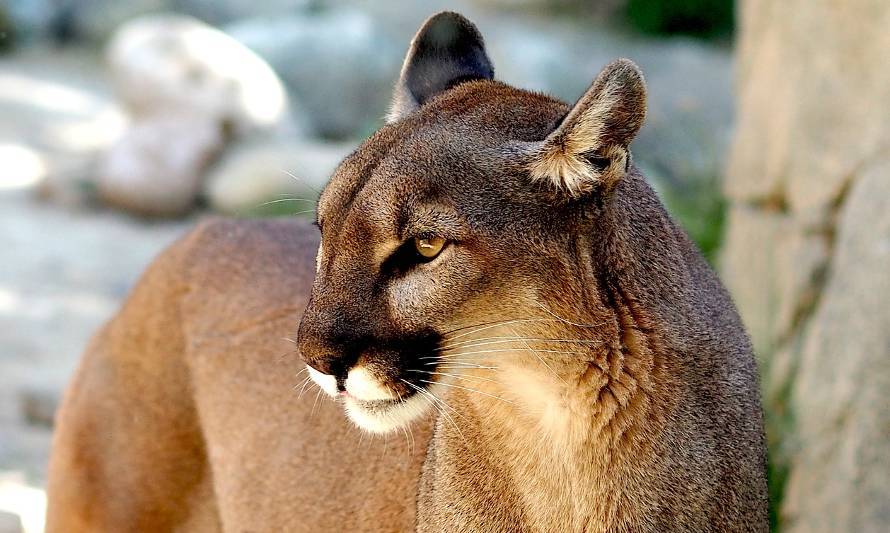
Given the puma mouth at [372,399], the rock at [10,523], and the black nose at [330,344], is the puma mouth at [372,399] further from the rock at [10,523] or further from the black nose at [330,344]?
the rock at [10,523]

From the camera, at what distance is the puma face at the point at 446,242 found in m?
3.06

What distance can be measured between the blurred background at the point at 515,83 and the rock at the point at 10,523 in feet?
0.03

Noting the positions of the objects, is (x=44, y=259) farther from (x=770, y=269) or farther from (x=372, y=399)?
(x=372, y=399)

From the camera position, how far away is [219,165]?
1238 cm

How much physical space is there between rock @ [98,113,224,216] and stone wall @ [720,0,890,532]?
6.24 m

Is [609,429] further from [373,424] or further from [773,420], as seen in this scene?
[773,420]

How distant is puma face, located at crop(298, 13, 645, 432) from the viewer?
3.06 m

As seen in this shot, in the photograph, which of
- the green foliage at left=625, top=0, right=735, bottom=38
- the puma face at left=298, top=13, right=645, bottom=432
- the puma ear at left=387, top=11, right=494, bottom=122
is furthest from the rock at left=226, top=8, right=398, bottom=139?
the puma face at left=298, top=13, right=645, bottom=432

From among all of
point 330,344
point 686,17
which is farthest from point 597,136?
point 686,17

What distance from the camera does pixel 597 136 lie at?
Result: 3045mm

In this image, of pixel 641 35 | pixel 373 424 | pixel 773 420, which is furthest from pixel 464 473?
pixel 641 35

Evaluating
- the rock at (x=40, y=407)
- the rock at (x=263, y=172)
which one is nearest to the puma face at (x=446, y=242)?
the rock at (x=40, y=407)

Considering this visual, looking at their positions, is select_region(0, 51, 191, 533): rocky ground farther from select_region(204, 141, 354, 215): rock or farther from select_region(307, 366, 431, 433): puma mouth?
select_region(307, 366, 431, 433): puma mouth

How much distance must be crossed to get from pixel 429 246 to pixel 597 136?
1.70 ft
